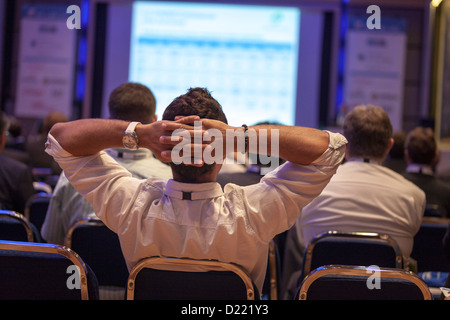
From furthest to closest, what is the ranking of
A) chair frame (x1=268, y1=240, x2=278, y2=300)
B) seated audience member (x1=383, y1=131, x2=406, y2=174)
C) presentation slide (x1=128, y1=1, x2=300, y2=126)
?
presentation slide (x1=128, y1=1, x2=300, y2=126)
seated audience member (x1=383, y1=131, x2=406, y2=174)
chair frame (x1=268, y1=240, x2=278, y2=300)

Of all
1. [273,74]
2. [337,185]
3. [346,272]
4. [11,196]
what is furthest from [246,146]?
[273,74]

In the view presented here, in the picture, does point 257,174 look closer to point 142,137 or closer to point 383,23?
point 142,137

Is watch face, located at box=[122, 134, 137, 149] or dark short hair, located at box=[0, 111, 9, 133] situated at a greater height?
dark short hair, located at box=[0, 111, 9, 133]

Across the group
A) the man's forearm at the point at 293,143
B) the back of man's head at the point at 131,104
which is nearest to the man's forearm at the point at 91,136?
the man's forearm at the point at 293,143

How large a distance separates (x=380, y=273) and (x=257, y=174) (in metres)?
1.51

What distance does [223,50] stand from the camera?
6.74 metres

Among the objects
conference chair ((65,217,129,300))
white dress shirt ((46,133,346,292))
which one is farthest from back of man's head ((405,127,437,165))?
conference chair ((65,217,129,300))

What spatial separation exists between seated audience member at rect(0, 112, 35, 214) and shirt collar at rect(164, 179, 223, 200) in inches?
77.0

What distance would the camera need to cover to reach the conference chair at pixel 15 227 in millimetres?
1893

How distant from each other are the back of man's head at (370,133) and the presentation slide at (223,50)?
13.8 ft

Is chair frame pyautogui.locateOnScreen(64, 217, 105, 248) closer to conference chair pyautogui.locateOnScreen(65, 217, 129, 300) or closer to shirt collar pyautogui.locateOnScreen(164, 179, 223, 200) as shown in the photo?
conference chair pyautogui.locateOnScreen(65, 217, 129, 300)

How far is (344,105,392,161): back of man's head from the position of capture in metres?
2.46

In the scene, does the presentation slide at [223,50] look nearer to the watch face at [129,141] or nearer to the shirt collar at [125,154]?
the shirt collar at [125,154]

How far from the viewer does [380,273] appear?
4.61 ft
